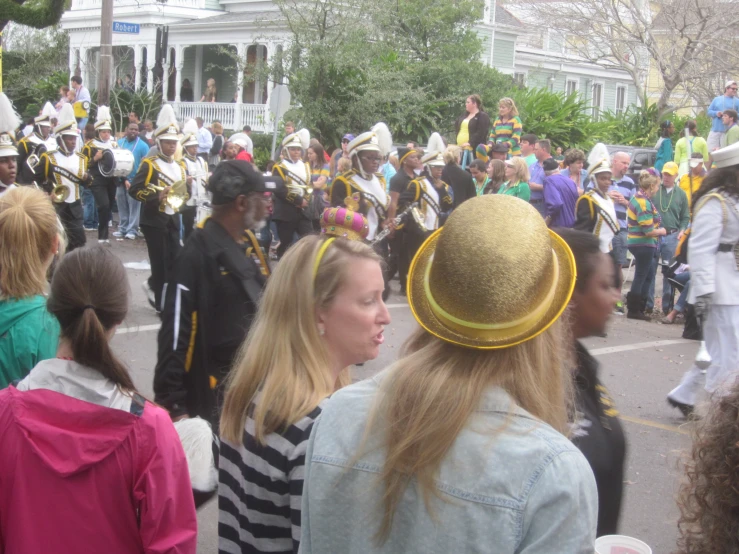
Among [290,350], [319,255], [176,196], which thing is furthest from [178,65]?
[290,350]

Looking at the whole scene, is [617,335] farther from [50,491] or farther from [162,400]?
[50,491]

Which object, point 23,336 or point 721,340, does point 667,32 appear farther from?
point 23,336

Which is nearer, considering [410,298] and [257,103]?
[410,298]

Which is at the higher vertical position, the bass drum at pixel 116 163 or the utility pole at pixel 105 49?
the utility pole at pixel 105 49

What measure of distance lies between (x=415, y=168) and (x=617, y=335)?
3528 mm

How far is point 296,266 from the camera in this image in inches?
105

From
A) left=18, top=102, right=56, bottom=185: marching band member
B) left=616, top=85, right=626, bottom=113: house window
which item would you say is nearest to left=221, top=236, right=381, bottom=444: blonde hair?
left=18, top=102, right=56, bottom=185: marching band member

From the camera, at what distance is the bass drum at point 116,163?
47.1 feet

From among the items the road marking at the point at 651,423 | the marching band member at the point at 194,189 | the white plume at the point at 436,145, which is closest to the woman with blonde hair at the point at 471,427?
the road marking at the point at 651,423

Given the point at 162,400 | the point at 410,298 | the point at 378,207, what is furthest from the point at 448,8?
the point at 410,298

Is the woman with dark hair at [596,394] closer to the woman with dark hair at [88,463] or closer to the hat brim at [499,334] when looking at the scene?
the hat brim at [499,334]

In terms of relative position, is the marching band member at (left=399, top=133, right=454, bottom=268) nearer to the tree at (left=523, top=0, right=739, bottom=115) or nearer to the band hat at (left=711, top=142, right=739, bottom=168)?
the band hat at (left=711, top=142, right=739, bottom=168)

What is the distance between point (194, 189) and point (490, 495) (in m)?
10.2

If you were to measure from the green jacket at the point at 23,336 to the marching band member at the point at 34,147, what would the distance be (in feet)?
31.5
